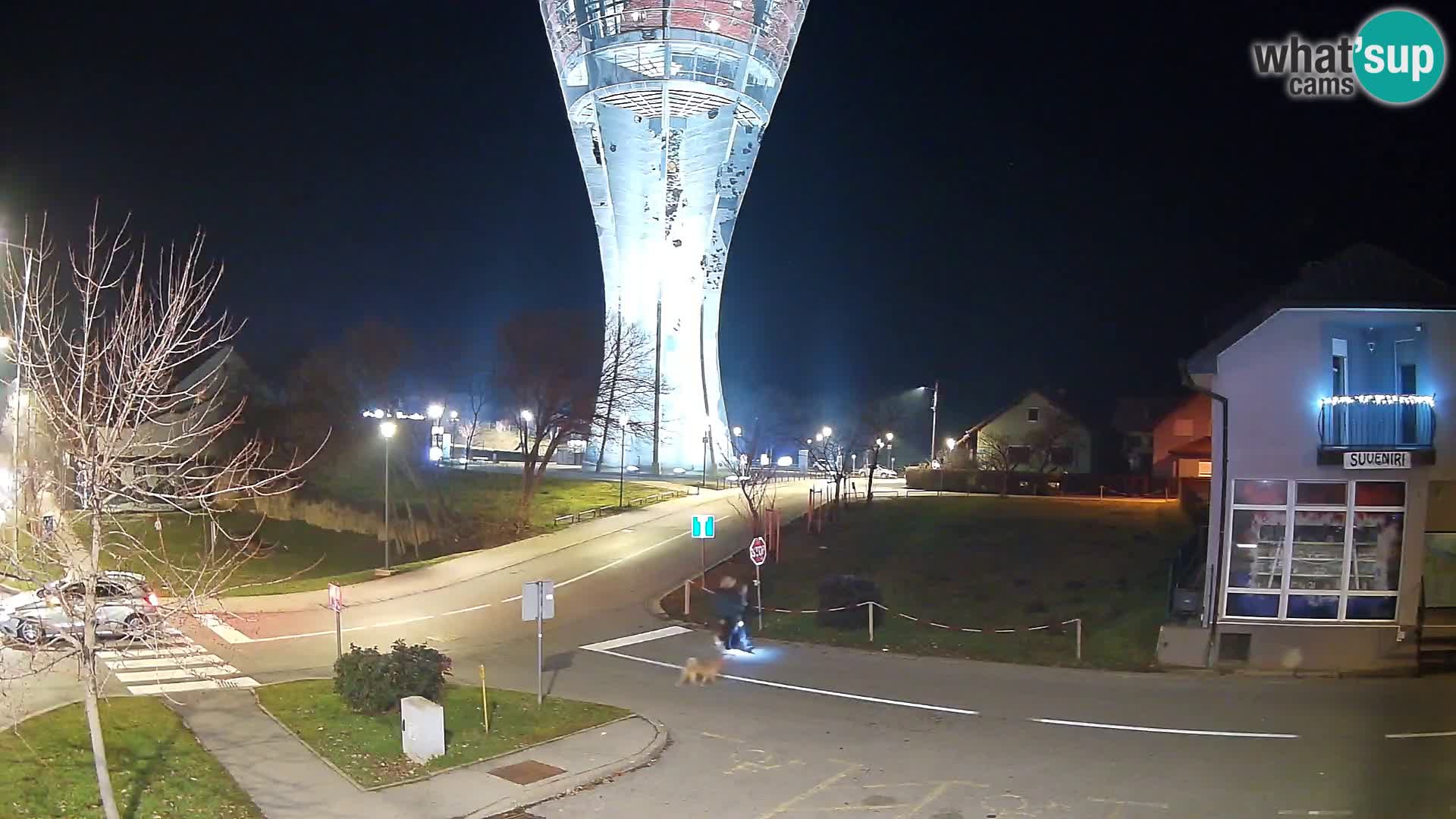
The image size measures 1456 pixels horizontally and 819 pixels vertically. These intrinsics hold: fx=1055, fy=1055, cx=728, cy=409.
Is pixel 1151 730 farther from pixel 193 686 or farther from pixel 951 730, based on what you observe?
pixel 193 686

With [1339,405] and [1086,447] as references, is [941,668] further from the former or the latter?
[1086,447]

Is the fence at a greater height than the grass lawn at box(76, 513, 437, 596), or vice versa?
the fence

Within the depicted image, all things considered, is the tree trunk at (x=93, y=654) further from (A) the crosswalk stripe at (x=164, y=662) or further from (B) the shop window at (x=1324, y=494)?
(B) the shop window at (x=1324, y=494)

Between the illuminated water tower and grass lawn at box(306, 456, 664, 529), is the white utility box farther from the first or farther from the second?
the illuminated water tower

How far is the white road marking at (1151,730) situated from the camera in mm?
15008

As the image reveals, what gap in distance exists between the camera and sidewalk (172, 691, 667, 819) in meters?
11.6

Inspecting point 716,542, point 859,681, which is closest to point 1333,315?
point 859,681

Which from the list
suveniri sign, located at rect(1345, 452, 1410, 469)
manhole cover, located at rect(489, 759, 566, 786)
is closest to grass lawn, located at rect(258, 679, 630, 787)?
manhole cover, located at rect(489, 759, 566, 786)

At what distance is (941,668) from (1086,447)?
185 ft

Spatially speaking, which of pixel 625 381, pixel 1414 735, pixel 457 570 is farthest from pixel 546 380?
pixel 1414 735

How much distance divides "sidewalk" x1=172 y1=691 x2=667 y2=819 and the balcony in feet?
45.6

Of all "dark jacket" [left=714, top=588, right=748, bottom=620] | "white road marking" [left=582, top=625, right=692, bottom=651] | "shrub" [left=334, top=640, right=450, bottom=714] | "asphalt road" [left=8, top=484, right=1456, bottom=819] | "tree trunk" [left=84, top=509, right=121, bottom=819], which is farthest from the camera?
"white road marking" [left=582, top=625, right=692, bottom=651]

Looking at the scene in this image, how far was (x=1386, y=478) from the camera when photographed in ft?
65.5

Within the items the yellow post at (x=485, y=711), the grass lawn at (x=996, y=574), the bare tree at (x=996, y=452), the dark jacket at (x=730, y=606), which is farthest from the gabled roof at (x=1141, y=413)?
the yellow post at (x=485, y=711)
